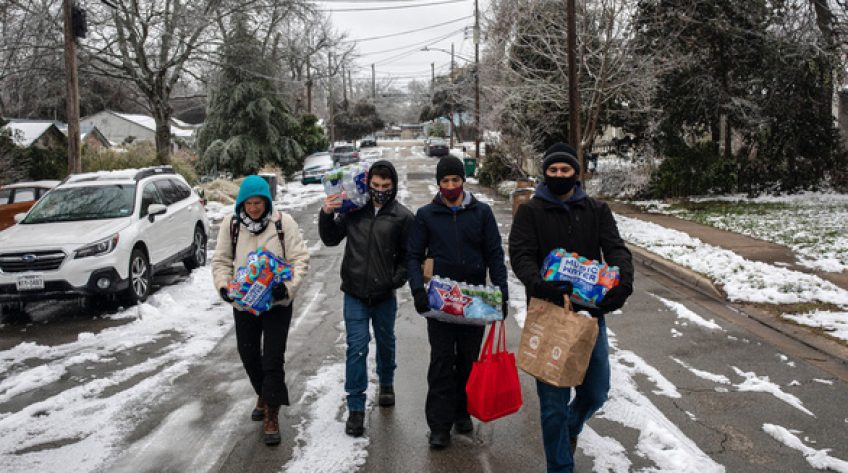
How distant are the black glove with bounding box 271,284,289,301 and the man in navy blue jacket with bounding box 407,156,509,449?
86 centimetres

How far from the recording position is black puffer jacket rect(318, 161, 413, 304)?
5020 mm

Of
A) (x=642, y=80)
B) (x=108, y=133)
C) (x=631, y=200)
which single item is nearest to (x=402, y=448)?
(x=642, y=80)

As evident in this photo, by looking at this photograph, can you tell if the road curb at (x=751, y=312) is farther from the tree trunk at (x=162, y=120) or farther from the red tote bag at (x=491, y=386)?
the tree trunk at (x=162, y=120)

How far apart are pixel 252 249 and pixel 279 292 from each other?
395 millimetres

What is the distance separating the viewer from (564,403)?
4023 mm

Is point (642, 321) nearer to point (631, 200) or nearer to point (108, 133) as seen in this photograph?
point (631, 200)


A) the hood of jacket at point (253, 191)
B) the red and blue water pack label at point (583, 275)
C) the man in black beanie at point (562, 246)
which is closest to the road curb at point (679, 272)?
the man in black beanie at point (562, 246)

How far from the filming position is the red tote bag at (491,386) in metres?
4.46

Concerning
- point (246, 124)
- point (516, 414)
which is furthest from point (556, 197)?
point (246, 124)

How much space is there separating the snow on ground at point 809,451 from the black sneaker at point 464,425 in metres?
2.07

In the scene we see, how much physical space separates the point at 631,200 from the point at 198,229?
15.1 metres

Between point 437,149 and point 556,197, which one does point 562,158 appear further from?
point 437,149

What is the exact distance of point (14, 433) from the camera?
5.30 metres

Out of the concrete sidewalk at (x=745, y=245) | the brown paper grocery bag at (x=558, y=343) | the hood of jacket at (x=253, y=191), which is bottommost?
the concrete sidewalk at (x=745, y=245)
